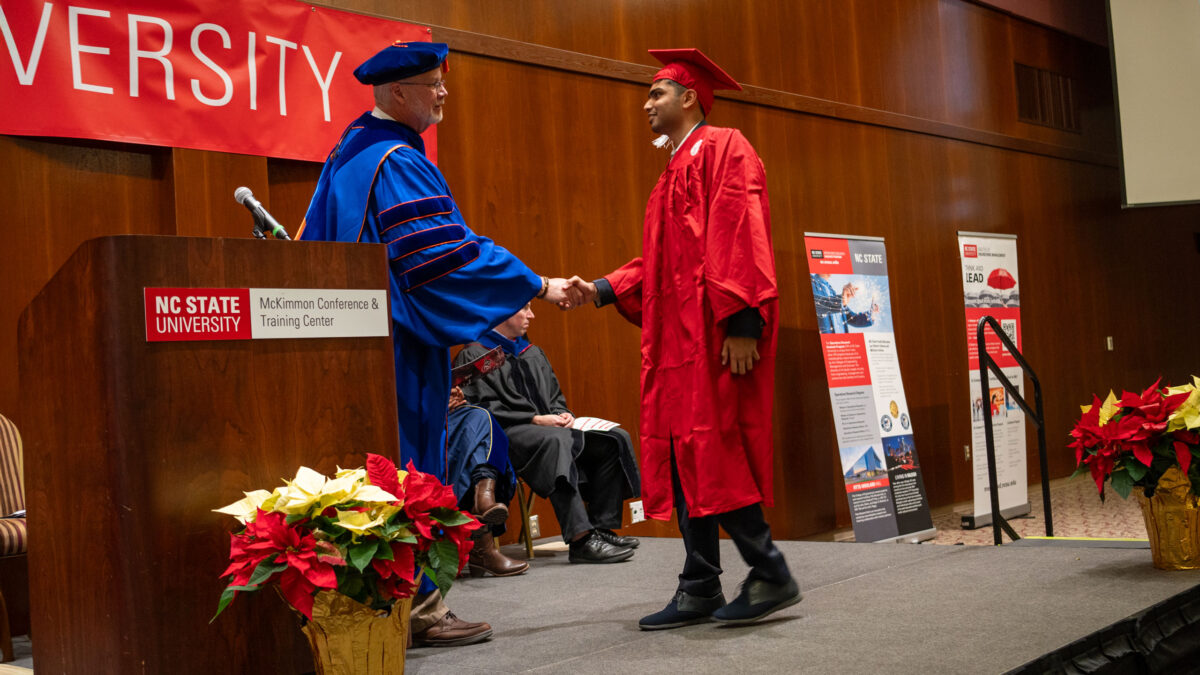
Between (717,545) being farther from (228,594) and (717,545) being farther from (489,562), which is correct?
(489,562)

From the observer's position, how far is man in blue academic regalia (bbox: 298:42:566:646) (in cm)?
258

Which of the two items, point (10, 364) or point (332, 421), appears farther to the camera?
point (10, 364)

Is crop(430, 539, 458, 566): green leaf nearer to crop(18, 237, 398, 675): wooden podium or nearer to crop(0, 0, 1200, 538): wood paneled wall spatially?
crop(18, 237, 398, 675): wooden podium

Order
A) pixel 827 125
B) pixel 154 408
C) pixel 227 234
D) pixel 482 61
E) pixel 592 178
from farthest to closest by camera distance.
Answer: pixel 827 125
pixel 592 178
pixel 482 61
pixel 227 234
pixel 154 408

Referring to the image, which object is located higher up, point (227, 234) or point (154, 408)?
point (227, 234)

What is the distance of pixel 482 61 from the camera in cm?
532

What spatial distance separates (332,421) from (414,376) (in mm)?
512

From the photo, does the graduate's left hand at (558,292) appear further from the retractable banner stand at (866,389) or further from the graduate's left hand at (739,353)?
the retractable banner stand at (866,389)

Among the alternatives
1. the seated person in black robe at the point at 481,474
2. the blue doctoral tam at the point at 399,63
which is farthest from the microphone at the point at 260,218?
the seated person in black robe at the point at 481,474

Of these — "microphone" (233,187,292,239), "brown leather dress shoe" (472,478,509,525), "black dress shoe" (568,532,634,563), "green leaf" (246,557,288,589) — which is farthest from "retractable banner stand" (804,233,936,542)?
"green leaf" (246,557,288,589)

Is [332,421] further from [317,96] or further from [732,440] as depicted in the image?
Result: [317,96]

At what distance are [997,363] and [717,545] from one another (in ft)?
17.2

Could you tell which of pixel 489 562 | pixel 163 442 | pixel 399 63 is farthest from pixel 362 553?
pixel 489 562

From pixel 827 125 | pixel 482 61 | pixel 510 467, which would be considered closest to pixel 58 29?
pixel 482 61
